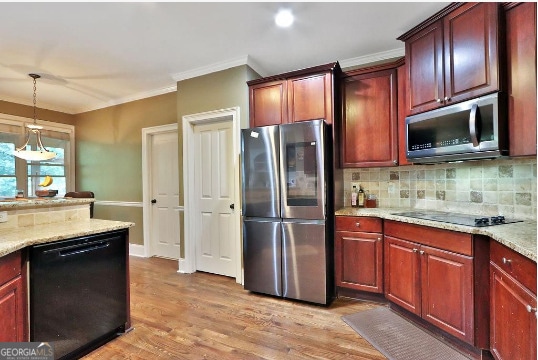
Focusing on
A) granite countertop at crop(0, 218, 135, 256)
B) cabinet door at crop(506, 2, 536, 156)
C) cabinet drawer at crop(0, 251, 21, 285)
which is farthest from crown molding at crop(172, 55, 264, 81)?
cabinet drawer at crop(0, 251, 21, 285)

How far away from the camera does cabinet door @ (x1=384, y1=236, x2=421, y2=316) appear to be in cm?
213

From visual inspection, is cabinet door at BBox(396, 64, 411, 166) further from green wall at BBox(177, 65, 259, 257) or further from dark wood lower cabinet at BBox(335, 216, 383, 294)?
green wall at BBox(177, 65, 259, 257)

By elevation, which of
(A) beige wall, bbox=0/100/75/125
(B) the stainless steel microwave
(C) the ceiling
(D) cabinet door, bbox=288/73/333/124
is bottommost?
(B) the stainless steel microwave

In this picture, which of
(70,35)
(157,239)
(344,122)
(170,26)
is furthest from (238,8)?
(157,239)

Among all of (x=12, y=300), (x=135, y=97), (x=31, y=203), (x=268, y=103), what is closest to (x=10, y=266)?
(x=12, y=300)

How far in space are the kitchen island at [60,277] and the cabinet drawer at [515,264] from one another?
2.51 meters

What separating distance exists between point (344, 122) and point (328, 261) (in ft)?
4.77

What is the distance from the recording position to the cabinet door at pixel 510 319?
50.1 inches

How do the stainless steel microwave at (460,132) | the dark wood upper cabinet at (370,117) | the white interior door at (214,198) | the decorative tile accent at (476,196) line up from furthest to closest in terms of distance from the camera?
1. the white interior door at (214,198)
2. the dark wood upper cabinet at (370,117)
3. the decorative tile accent at (476,196)
4. the stainless steel microwave at (460,132)

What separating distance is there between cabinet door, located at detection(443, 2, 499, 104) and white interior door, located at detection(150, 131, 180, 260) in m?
3.49

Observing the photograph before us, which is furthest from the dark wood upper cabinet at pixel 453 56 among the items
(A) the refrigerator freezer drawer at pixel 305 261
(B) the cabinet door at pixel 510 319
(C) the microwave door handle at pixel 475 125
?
(A) the refrigerator freezer drawer at pixel 305 261

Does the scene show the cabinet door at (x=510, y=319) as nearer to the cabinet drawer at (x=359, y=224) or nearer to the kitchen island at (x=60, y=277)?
the cabinet drawer at (x=359, y=224)

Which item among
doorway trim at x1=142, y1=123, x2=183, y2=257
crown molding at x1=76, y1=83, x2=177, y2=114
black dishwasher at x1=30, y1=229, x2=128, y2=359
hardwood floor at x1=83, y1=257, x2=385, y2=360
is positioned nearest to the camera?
black dishwasher at x1=30, y1=229, x2=128, y2=359

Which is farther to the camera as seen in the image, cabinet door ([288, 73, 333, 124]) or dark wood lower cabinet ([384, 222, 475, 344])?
cabinet door ([288, 73, 333, 124])
